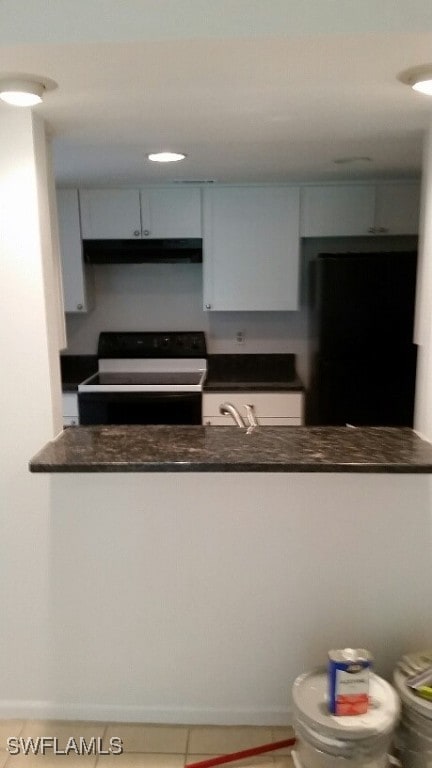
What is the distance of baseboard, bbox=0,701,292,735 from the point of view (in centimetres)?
193

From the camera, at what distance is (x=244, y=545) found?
6.05ft

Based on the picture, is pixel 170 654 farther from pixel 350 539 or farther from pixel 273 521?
pixel 350 539

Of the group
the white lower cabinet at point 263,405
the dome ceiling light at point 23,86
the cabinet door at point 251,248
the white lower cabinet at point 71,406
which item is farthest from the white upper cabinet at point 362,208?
the dome ceiling light at point 23,86

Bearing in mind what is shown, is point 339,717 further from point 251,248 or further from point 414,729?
point 251,248

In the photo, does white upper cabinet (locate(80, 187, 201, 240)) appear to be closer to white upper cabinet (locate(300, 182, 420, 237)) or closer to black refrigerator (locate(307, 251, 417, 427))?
white upper cabinet (locate(300, 182, 420, 237))

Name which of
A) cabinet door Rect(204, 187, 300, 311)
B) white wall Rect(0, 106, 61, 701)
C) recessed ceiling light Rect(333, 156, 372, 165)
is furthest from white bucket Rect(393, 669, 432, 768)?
cabinet door Rect(204, 187, 300, 311)

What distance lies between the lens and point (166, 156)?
235 centimetres

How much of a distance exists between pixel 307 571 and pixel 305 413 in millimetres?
1722

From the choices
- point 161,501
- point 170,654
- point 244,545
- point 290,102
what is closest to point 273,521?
point 244,545

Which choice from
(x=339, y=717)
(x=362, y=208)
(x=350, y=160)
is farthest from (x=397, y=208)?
(x=339, y=717)

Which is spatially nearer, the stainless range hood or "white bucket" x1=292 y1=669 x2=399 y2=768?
"white bucket" x1=292 y1=669 x2=399 y2=768

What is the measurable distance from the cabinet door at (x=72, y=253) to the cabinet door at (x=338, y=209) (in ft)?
4.52

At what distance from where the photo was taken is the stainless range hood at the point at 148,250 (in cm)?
342

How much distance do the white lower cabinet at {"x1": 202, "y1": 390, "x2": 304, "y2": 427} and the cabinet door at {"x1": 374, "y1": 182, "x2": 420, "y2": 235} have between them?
1.12 meters
